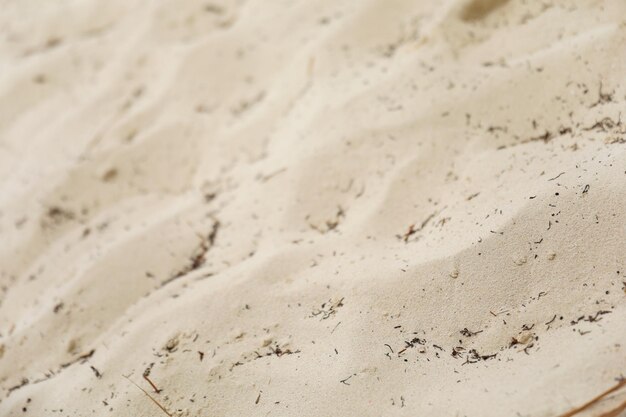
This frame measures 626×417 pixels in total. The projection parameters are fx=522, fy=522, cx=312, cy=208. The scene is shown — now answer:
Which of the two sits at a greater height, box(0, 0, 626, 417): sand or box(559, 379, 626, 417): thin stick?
box(0, 0, 626, 417): sand

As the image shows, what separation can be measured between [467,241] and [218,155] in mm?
1030

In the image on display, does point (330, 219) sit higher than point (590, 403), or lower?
higher

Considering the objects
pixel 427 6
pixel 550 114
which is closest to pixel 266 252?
pixel 550 114

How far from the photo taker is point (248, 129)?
1.96m

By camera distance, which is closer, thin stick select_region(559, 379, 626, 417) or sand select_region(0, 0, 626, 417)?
thin stick select_region(559, 379, 626, 417)

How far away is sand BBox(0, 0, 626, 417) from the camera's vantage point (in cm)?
115

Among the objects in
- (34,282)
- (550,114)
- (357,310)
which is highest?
(34,282)

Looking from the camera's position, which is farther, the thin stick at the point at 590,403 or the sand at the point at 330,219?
the sand at the point at 330,219

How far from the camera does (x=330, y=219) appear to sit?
5.17 ft

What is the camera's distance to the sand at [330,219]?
3.77 feet

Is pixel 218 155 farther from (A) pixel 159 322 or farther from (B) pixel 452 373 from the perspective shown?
(B) pixel 452 373

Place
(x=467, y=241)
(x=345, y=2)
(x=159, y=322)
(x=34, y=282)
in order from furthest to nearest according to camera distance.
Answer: (x=345, y=2) < (x=34, y=282) < (x=159, y=322) < (x=467, y=241)

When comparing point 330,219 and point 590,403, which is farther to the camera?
point 330,219

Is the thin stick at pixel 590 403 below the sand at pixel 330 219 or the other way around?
below
